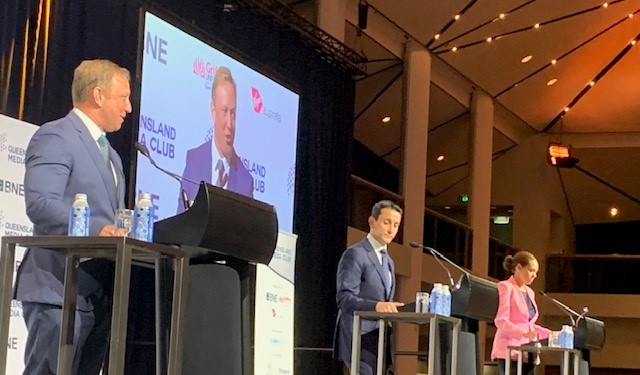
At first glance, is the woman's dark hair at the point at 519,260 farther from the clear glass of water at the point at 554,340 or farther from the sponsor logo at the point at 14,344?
the sponsor logo at the point at 14,344

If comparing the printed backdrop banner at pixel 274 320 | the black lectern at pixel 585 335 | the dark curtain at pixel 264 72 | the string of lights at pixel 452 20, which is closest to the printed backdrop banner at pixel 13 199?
the dark curtain at pixel 264 72

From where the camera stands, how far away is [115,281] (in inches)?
102

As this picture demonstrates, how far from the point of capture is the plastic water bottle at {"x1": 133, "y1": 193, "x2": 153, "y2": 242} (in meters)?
2.83

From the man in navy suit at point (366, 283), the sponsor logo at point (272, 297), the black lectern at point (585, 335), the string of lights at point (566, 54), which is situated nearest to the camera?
the man in navy suit at point (366, 283)

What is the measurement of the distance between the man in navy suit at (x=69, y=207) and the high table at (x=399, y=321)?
1667 mm

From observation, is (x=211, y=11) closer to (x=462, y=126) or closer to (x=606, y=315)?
(x=462, y=126)

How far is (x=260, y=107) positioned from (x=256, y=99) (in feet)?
0.27

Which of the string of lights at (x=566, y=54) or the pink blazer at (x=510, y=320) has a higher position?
the string of lights at (x=566, y=54)

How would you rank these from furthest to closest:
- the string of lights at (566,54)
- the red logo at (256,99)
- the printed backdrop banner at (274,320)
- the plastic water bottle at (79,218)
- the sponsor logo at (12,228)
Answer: the string of lights at (566,54)
the red logo at (256,99)
the printed backdrop banner at (274,320)
the sponsor logo at (12,228)
the plastic water bottle at (79,218)

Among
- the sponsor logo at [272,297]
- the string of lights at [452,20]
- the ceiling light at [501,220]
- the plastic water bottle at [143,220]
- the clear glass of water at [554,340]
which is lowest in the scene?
the clear glass of water at [554,340]

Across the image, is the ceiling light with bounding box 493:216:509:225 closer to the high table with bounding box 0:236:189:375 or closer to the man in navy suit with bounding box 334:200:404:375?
the man in navy suit with bounding box 334:200:404:375

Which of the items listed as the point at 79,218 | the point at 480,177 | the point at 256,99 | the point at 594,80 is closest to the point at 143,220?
the point at 79,218

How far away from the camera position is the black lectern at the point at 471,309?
190 inches

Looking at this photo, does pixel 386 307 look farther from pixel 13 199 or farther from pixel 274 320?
pixel 274 320
